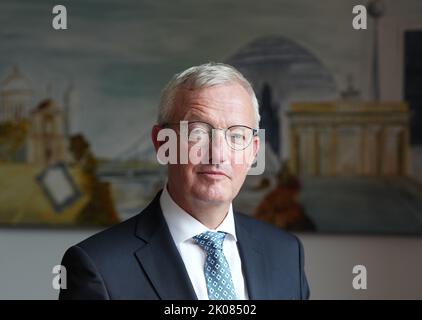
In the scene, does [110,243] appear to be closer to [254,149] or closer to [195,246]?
[195,246]

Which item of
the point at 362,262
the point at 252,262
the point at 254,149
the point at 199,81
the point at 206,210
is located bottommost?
the point at 362,262

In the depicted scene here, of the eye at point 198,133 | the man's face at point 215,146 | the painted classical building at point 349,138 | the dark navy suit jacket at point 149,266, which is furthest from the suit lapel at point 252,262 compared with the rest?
the painted classical building at point 349,138

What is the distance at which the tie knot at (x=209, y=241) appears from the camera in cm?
141

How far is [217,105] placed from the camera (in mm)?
1380

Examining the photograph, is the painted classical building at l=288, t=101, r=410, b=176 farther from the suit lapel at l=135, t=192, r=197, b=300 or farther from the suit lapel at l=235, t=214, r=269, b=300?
the suit lapel at l=135, t=192, r=197, b=300

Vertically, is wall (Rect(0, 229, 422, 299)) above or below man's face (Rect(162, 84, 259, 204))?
below

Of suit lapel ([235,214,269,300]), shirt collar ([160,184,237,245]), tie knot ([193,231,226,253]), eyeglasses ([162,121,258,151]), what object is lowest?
suit lapel ([235,214,269,300])

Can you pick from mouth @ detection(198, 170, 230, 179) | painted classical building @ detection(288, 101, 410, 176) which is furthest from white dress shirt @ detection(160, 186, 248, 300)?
painted classical building @ detection(288, 101, 410, 176)

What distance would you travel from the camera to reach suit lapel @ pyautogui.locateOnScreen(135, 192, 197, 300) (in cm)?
134

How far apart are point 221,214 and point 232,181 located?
3.2 inches

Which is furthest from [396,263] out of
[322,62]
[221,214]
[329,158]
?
[221,214]

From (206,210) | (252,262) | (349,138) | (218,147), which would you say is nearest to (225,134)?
(218,147)

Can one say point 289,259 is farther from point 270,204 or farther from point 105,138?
point 105,138

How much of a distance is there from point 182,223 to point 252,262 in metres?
0.16
